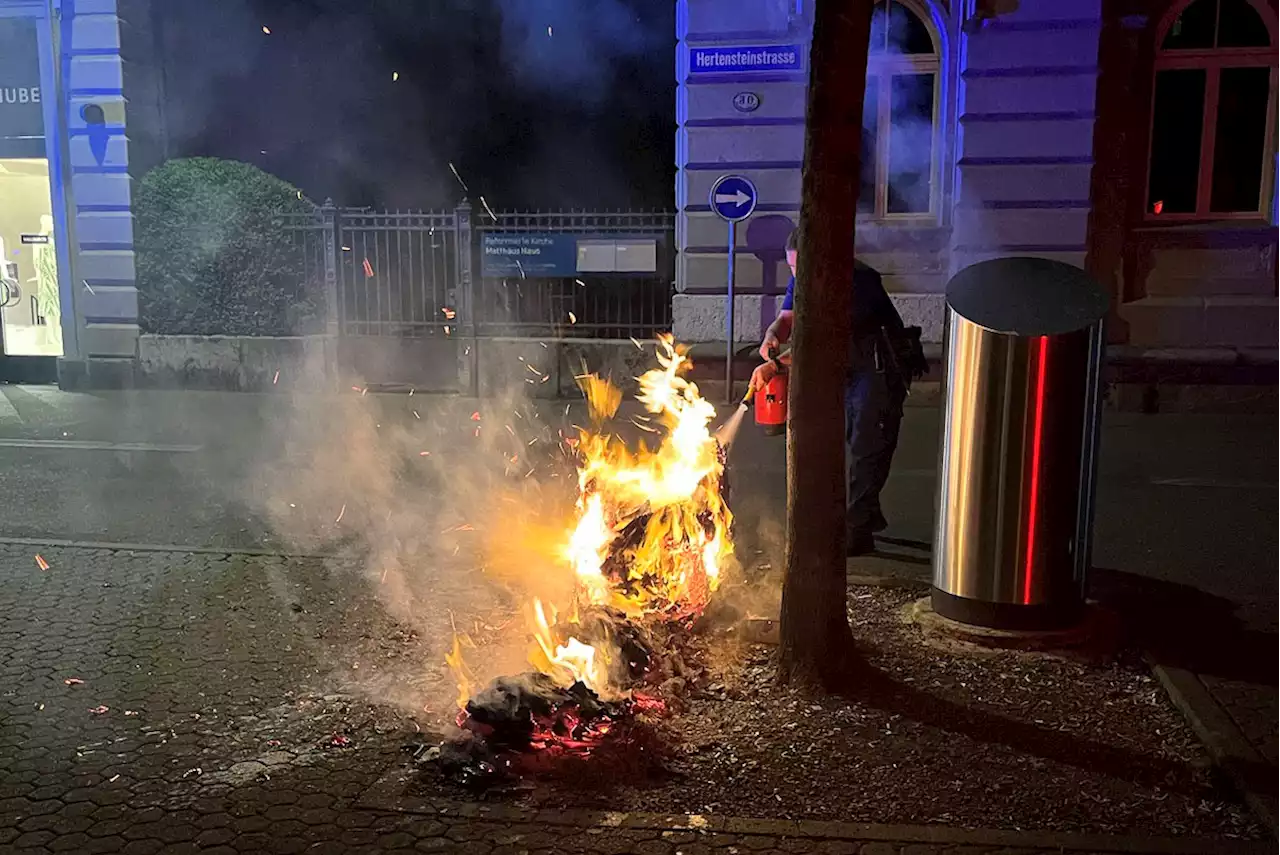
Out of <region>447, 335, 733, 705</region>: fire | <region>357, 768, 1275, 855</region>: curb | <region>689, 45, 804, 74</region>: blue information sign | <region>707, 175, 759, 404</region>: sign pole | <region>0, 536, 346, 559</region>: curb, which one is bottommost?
<region>357, 768, 1275, 855</region>: curb

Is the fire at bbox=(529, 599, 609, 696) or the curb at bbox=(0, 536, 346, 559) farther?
the curb at bbox=(0, 536, 346, 559)

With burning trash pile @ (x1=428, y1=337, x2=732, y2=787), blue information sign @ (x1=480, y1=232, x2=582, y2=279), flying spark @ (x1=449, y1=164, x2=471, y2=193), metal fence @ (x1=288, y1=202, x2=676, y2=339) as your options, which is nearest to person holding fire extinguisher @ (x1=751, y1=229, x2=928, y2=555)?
burning trash pile @ (x1=428, y1=337, x2=732, y2=787)

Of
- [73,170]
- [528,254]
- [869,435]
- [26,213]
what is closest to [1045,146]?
[528,254]

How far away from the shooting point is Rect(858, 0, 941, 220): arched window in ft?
42.2

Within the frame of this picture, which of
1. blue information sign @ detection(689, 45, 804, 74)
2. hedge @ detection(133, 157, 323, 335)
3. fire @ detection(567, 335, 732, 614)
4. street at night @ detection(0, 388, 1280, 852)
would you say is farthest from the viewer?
hedge @ detection(133, 157, 323, 335)

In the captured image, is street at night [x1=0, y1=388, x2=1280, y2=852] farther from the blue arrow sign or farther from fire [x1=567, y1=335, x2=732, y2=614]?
the blue arrow sign

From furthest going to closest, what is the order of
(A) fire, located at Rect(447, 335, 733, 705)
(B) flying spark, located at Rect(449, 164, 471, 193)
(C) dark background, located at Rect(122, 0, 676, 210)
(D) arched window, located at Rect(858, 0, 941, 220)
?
(B) flying spark, located at Rect(449, 164, 471, 193) < (C) dark background, located at Rect(122, 0, 676, 210) < (D) arched window, located at Rect(858, 0, 941, 220) < (A) fire, located at Rect(447, 335, 733, 705)

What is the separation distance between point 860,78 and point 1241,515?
17.2ft

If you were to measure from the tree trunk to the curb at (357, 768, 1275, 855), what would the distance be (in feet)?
3.39

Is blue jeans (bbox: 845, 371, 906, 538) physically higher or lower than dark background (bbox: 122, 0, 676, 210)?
lower

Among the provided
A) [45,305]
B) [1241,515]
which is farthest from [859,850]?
[45,305]

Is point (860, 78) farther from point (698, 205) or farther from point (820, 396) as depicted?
point (698, 205)

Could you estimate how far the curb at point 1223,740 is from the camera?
329 cm

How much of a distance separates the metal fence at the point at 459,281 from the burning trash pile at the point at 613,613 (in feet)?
25.3
